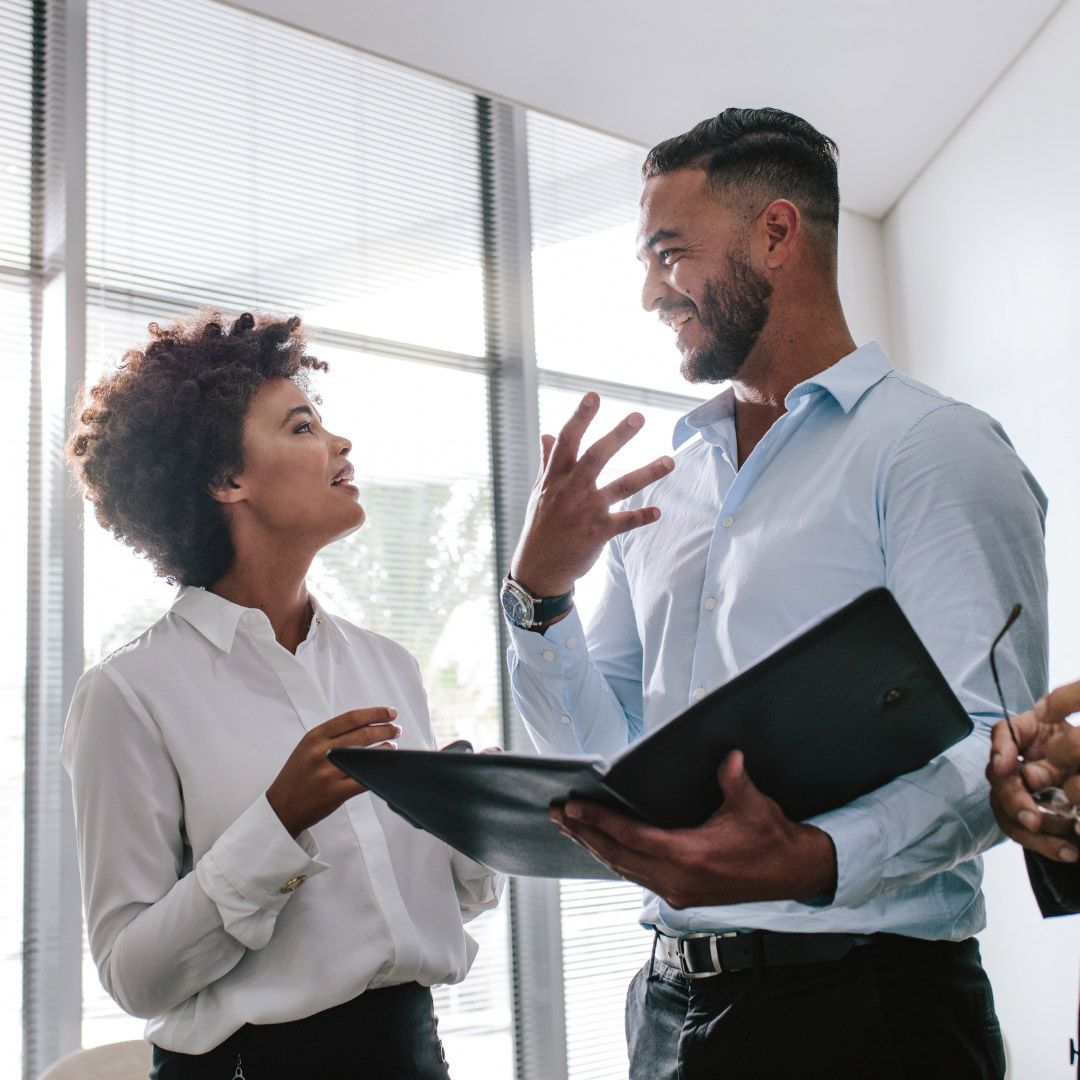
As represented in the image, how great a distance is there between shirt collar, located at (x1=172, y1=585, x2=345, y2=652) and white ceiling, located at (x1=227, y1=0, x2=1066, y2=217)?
212 cm

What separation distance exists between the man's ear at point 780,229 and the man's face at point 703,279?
3 cm

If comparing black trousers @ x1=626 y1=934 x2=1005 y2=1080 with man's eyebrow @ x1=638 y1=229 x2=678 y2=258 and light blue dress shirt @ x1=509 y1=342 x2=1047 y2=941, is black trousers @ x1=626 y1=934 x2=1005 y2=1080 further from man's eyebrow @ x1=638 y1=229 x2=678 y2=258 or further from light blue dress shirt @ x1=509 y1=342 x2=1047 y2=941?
man's eyebrow @ x1=638 y1=229 x2=678 y2=258

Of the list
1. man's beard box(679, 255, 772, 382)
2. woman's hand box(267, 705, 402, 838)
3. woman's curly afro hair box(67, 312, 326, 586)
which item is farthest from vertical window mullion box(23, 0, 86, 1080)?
man's beard box(679, 255, 772, 382)

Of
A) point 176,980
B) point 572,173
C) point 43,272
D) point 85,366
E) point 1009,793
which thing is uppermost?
point 572,173

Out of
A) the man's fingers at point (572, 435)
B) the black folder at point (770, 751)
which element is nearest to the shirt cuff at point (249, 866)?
the black folder at point (770, 751)

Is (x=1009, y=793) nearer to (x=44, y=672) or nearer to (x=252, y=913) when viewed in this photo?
(x=252, y=913)

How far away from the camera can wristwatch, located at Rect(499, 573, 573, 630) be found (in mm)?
1546

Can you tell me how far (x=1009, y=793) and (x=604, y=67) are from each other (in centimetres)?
314

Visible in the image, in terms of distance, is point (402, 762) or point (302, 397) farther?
point (302, 397)

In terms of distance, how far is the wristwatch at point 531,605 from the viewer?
155 centimetres

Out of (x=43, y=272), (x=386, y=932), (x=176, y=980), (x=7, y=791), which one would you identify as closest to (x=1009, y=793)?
(x=386, y=932)

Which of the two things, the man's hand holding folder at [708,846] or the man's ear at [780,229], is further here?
the man's ear at [780,229]

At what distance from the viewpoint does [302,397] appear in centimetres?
192

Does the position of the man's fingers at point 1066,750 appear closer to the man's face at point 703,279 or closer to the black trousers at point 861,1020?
the black trousers at point 861,1020
